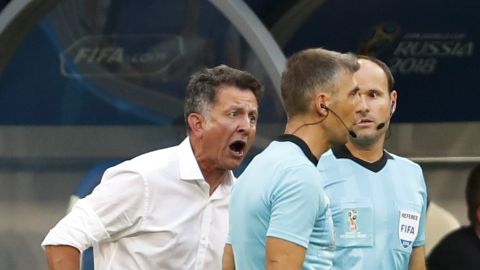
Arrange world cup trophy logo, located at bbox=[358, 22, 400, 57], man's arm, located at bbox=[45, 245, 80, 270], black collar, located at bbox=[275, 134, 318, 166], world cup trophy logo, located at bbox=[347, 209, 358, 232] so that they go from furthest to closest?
1. world cup trophy logo, located at bbox=[358, 22, 400, 57]
2. world cup trophy logo, located at bbox=[347, 209, 358, 232]
3. man's arm, located at bbox=[45, 245, 80, 270]
4. black collar, located at bbox=[275, 134, 318, 166]

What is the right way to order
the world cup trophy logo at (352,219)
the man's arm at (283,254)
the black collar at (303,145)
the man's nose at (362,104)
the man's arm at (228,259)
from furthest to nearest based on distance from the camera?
1. the man's nose at (362,104)
2. the world cup trophy logo at (352,219)
3. the man's arm at (228,259)
4. the black collar at (303,145)
5. the man's arm at (283,254)

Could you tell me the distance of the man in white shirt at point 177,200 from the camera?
405 cm

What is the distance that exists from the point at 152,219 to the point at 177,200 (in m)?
0.09

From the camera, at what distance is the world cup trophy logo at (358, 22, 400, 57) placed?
6945mm

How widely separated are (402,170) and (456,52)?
2.81 meters

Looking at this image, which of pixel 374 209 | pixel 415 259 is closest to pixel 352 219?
pixel 374 209

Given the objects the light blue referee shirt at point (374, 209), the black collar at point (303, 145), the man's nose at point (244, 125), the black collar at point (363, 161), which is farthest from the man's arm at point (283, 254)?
the black collar at point (363, 161)

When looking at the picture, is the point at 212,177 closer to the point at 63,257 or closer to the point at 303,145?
the point at 63,257

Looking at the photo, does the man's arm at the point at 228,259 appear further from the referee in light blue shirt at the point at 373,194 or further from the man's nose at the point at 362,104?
the man's nose at the point at 362,104

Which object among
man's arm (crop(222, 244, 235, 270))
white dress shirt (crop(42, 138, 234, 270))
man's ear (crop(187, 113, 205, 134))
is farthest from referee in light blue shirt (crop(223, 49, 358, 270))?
man's ear (crop(187, 113, 205, 134))

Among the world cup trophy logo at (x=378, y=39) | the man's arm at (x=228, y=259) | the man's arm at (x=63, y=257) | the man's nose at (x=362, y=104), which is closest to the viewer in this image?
the man's arm at (x=228, y=259)

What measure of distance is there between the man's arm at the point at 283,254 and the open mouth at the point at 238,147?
31.6 inches

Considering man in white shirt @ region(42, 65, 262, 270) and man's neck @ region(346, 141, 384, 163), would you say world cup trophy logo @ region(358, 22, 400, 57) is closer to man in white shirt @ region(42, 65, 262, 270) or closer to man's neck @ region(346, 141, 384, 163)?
man's neck @ region(346, 141, 384, 163)

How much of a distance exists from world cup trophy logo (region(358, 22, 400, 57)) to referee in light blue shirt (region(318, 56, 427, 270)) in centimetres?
249
